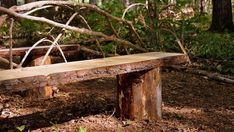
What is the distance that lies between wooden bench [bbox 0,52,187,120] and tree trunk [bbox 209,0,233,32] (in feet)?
23.7

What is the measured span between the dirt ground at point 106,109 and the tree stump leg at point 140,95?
98 mm

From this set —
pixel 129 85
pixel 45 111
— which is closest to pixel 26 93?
pixel 45 111

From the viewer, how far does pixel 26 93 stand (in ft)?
17.4

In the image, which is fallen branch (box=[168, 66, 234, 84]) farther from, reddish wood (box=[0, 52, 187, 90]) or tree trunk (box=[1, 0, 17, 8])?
tree trunk (box=[1, 0, 17, 8])

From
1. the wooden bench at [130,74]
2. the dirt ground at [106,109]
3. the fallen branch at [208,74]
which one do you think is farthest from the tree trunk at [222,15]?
the wooden bench at [130,74]

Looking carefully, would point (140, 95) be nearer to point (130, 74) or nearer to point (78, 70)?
point (130, 74)

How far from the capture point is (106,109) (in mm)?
4516

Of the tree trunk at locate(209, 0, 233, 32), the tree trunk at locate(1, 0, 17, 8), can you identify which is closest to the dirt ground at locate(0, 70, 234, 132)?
the tree trunk at locate(209, 0, 233, 32)

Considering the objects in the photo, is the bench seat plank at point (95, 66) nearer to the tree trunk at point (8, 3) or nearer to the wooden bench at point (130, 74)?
the wooden bench at point (130, 74)

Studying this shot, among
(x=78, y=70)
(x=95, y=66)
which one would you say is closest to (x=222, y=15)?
(x=95, y=66)

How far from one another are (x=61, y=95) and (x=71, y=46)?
3.07ft

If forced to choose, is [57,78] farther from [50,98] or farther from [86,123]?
[50,98]

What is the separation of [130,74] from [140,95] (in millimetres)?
251

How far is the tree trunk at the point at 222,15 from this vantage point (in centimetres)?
1094
